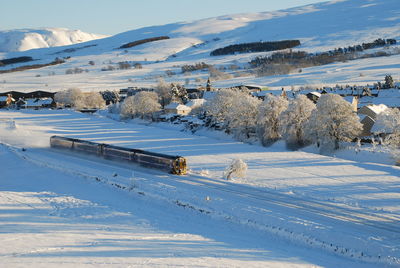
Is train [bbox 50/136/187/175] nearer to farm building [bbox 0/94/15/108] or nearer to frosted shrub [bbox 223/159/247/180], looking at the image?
frosted shrub [bbox 223/159/247/180]

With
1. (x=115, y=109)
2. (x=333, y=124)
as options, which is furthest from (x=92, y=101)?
(x=333, y=124)

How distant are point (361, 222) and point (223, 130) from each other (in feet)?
149

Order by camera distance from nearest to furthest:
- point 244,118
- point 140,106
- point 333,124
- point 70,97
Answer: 1. point 333,124
2. point 244,118
3. point 140,106
4. point 70,97

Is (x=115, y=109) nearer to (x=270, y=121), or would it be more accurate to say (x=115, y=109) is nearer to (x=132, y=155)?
(x=270, y=121)

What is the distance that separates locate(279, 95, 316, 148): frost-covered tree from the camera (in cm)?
5369

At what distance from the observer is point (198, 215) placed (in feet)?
79.4

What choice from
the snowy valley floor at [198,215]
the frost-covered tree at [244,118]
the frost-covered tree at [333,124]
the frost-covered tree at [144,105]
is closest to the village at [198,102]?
the frost-covered tree at [144,105]

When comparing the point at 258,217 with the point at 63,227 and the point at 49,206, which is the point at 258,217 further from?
the point at 49,206

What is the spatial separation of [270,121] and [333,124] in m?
9.67

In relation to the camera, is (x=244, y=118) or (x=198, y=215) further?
(x=244, y=118)

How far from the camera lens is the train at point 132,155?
3284 cm

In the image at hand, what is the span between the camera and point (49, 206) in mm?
26141

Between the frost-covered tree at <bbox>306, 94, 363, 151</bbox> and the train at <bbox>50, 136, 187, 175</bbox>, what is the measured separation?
23076mm

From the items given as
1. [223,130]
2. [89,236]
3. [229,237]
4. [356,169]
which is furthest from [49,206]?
[223,130]
